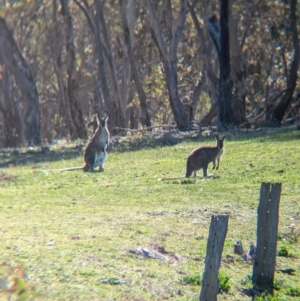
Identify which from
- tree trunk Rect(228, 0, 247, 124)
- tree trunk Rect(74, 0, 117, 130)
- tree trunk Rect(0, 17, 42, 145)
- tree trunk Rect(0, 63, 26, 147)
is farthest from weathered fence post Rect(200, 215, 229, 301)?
tree trunk Rect(0, 63, 26, 147)

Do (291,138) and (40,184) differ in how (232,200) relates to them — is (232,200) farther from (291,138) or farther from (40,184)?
(291,138)

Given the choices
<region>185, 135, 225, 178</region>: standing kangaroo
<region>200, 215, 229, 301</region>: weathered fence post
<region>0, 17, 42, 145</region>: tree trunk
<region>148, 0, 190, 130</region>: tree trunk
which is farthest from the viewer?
<region>0, 17, 42, 145</region>: tree trunk

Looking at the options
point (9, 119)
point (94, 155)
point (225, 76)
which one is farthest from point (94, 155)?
point (9, 119)

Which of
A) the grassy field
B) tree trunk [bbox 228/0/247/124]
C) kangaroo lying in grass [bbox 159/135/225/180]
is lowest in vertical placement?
the grassy field

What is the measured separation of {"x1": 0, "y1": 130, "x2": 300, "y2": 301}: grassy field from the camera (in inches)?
329

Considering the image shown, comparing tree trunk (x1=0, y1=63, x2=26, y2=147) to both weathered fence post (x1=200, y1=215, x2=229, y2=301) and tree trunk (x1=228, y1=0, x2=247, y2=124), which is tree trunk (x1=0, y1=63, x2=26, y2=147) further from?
weathered fence post (x1=200, y1=215, x2=229, y2=301)

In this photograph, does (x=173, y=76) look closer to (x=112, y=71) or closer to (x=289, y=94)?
(x=289, y=94)

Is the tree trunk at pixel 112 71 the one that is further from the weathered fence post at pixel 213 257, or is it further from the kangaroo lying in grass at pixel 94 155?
the weathered fence post at pixel 213 257

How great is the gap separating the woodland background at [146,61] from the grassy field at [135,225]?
8386 millimetres

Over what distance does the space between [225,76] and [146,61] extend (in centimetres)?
1613

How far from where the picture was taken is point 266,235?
29.4 ft

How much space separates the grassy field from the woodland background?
839cm

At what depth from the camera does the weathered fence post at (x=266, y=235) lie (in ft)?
29.0

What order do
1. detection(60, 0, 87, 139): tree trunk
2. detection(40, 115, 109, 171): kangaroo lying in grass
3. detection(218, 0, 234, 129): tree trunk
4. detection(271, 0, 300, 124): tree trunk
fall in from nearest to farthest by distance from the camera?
1. detection(40, 115, 109, 171): kangaroo lying in grass
2. detection(218, 0, 234, 129): tree trunk
3. detection(271, 0, 300, 124): tree trunk
4. detection(60, 0, 87, 139): tree trunk
